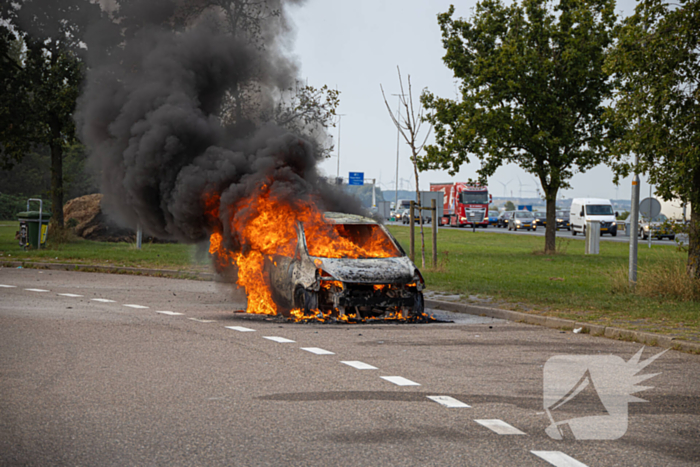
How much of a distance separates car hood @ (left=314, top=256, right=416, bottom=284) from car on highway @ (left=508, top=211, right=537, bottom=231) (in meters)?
51.7

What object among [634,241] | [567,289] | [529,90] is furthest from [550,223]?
[634,241]

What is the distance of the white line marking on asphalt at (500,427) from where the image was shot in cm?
551

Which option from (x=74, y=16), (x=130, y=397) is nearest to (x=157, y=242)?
(x=74, y=16)

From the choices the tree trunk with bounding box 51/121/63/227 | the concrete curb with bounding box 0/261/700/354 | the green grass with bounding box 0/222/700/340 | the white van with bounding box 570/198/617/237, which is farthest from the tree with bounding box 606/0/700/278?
the white van with bounding box 570/198/617/237

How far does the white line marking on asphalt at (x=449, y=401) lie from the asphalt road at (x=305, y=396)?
61 millimetres

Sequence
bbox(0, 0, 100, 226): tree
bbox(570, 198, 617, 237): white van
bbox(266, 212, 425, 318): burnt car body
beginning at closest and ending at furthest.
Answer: bbox(266, 212, 425, 318): burnt car body → bbox(0, 0, 100, 226): tree → bbox(570, 198, 617, 237): white van

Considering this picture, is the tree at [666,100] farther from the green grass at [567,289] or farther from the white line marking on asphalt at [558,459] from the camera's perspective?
the white line marking on asphalt at [558,459]

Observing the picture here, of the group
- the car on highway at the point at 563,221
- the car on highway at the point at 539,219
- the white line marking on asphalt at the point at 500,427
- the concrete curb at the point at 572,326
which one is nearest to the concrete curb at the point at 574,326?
the concrete curb at the point at 572,326

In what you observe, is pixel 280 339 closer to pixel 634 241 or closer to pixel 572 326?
pixel 572 326

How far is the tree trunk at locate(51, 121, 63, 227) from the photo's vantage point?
30234 mm

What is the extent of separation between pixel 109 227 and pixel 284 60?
1946 centimetres

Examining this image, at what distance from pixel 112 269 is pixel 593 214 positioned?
37864mm

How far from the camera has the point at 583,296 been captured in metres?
14.8

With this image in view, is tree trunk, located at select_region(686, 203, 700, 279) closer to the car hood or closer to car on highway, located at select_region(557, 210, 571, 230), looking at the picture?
the car hood
